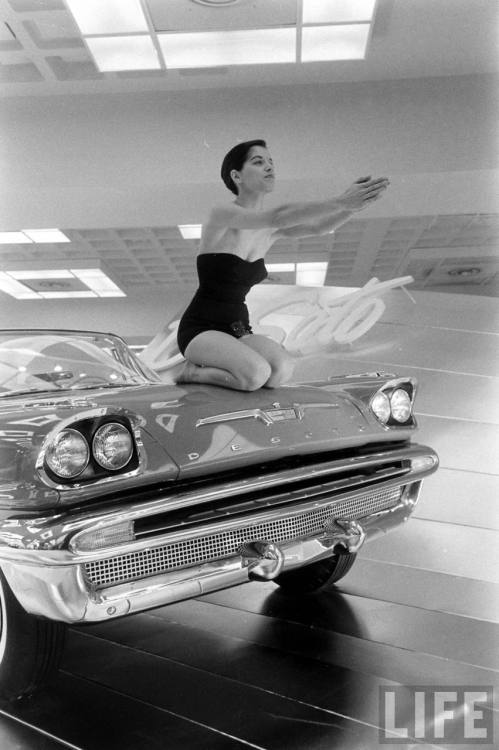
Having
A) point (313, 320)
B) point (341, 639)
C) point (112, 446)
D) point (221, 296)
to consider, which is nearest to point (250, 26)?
point (221, 296)

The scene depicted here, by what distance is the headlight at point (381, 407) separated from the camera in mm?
2229

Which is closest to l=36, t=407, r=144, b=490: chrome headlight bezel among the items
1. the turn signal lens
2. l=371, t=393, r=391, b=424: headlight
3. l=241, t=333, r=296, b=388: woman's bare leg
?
the turn signal lens

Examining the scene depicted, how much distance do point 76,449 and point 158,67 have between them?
2588mm

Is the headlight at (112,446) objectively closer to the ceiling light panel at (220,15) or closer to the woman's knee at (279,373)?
the woman's knee at (279,373)

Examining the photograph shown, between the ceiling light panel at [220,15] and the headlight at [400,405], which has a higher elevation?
the ceiling light panel at [220,15]

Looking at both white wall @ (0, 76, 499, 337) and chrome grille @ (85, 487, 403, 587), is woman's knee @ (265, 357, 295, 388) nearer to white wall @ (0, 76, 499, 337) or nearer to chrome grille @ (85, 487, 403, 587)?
chrome grille @ (85, 487, 403, 587)

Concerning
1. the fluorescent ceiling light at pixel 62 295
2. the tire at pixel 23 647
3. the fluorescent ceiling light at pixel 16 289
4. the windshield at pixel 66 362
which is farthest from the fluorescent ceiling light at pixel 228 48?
the tire at pixel 23 647

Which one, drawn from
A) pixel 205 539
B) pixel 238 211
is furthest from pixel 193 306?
pixel 205 539

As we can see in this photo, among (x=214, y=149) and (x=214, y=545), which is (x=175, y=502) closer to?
(x=214, y=545)

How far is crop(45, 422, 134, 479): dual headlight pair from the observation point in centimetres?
155

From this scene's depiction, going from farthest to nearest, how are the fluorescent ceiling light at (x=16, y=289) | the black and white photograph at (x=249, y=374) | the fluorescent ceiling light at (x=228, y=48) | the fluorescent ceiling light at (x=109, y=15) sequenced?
the fluorescent ceiling light at (x=16, y=289)
the fluorescent ceiling light at (x=228, y=48)
the fluorescent ceiling light at (x=109, y=15)
the black and white photograph at (x=249, y=374)

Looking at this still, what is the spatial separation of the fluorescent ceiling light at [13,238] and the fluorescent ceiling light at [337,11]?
1897 mm

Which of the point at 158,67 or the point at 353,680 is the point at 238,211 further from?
the point at 353,680

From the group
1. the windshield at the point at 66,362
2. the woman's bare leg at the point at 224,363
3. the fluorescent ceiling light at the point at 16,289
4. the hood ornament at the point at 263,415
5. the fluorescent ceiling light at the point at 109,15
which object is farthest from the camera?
the fluorescent ceiling light at the point at 16,289
